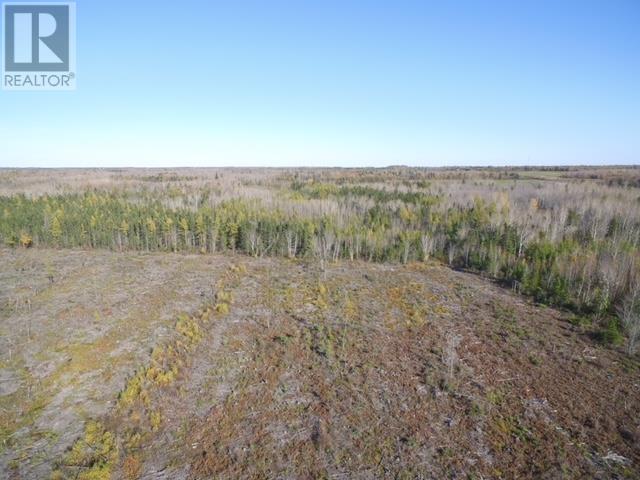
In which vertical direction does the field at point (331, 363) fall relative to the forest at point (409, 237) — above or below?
below

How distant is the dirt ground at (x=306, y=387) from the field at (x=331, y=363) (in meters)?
0.03

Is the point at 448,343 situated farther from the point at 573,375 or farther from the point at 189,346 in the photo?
the point at 189,346

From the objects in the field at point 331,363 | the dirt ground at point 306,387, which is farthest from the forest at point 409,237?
the dirt ground at point 306,387

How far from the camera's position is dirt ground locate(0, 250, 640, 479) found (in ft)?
14.2

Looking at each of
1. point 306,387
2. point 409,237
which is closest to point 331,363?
point 306,387

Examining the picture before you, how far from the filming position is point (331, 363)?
6434mm

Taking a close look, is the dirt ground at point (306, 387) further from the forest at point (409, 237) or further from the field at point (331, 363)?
the forest at point (409, 237)

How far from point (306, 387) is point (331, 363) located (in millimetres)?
801

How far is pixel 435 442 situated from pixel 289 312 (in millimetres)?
4698

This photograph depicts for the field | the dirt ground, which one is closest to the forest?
the field

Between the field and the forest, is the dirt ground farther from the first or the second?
the forest

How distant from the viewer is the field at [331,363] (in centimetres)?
439

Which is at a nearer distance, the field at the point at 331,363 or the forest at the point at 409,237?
the field at the point at 331,363

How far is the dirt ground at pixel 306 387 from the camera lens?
4316mm
